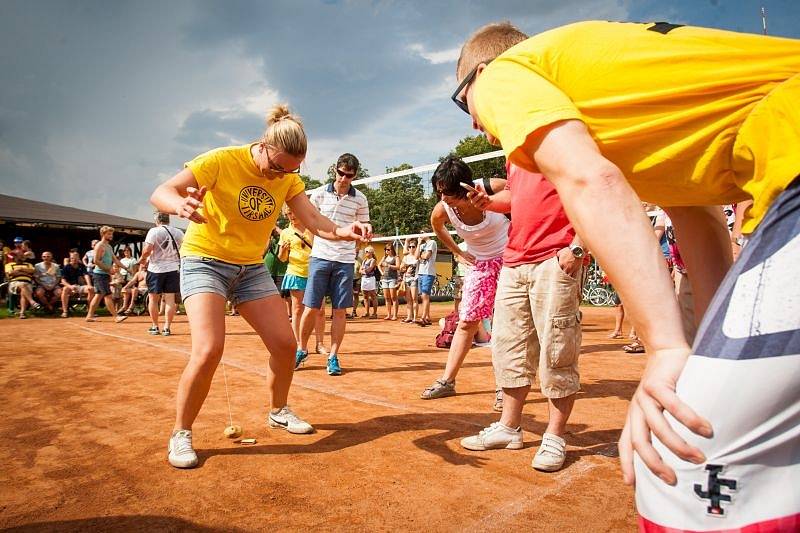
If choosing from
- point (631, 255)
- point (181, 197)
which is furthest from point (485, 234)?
point (631, 255)

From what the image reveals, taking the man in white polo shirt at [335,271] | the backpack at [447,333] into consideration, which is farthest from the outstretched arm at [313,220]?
the backpack at [447,333]

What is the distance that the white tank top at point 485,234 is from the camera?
5062 millimetres

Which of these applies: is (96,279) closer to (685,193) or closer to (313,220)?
(313,220)

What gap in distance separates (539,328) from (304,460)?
1.83 meters

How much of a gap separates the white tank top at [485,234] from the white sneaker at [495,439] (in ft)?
6.55

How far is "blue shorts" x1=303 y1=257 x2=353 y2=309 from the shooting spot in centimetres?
657

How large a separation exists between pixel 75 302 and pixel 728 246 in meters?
19.6

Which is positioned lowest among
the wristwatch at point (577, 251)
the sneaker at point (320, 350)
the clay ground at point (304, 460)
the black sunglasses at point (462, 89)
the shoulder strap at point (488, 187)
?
the clay ground at point (304, 460)

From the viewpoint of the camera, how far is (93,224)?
956 inches

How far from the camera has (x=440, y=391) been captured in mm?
5039

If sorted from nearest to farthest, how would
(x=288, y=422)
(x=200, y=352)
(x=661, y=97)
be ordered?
(x=661, y=97) < (x=200, y=352) < (x=288, y=422)

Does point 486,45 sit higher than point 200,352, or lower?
higher

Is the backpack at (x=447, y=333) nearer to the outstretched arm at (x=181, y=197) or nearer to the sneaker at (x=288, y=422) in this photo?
the sneaker at (x=288, y=422)

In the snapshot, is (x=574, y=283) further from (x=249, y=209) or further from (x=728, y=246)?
(x=249, y=209)
